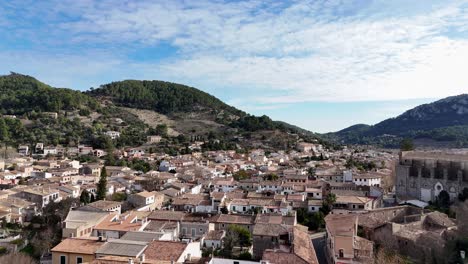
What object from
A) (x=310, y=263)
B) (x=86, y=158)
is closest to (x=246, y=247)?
(x=310, y=263)

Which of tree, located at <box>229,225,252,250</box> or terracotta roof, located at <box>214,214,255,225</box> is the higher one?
terracotta roof, located at <box>214,214,255,225</box>

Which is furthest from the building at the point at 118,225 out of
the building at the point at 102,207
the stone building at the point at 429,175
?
the stone building at the point at 429,175

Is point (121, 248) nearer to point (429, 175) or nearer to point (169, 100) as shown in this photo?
point (429, 175)

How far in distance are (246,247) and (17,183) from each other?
33.3m

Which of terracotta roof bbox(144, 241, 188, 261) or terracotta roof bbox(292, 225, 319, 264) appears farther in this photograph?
terracotta roof bbox(292, 225, 319, 264)

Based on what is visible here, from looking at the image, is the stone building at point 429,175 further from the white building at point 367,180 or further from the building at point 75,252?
the building at point 75,252

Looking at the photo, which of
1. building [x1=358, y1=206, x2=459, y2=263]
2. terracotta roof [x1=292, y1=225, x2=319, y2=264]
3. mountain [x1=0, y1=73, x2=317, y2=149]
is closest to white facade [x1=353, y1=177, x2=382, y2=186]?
→ building [x1=358, y1=206, x2=459, y2=263]

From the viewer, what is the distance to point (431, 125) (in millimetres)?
153875

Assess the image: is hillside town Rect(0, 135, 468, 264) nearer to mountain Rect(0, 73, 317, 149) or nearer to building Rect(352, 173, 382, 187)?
building Rect(352, 173, 382, 187)

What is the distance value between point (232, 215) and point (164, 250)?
1324 centimetres

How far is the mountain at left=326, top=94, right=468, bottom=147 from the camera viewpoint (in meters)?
122

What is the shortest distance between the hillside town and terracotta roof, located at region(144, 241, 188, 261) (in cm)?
4

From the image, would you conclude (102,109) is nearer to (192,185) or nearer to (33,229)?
(192,185)

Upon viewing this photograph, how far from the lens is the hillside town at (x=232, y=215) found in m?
19.3
